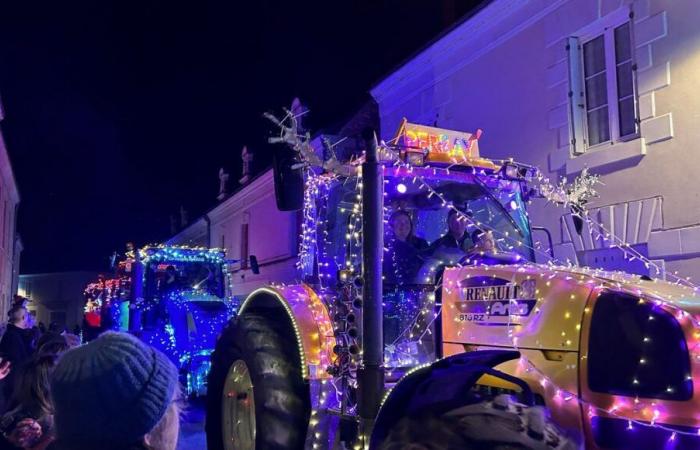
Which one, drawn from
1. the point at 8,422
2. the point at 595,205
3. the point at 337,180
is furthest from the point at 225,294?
the point at 8,422

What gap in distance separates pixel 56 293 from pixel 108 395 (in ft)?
207

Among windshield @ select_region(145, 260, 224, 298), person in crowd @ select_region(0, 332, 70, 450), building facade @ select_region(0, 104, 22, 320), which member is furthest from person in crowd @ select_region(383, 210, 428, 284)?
building facade @ select_region(0, 104, 22, 320)

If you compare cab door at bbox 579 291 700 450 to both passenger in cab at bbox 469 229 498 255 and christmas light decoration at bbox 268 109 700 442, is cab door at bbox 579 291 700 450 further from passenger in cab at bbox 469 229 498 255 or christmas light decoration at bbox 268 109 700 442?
passenger in cab at bbox 469 229 498 255

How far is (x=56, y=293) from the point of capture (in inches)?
2318

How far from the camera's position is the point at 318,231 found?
18.2ft

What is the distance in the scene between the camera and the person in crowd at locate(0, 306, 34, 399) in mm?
6391

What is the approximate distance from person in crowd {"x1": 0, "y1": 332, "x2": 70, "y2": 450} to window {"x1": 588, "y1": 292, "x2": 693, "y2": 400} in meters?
2.84

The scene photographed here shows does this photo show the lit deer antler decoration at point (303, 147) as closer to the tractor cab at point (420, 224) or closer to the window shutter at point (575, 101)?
the tractor cab at point (420, 224)

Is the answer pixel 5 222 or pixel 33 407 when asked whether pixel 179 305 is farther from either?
pixel 5 222

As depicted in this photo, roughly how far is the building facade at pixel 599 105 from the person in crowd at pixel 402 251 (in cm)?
197

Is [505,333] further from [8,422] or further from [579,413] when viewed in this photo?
[8,422]

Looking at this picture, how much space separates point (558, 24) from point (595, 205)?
271 centimetres

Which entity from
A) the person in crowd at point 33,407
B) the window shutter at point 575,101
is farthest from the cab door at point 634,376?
the window shutter at point 575,101

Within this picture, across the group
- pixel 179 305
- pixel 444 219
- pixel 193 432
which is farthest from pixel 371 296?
pixel 179 305
